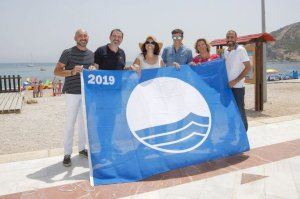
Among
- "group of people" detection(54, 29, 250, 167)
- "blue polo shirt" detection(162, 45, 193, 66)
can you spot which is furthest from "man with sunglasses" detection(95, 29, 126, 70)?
"blue polo shirt" detection(162, 45, 193, 66)

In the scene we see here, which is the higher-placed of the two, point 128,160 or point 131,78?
point 131,78

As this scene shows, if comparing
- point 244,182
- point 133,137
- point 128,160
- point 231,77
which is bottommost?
point 244,182

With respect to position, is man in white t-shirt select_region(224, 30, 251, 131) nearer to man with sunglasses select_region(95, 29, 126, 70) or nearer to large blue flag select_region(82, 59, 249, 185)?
large blue flag select_region(82, 59, 249, 185)

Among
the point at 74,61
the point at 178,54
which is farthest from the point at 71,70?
the point at 178,54

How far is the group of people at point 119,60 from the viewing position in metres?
4.88

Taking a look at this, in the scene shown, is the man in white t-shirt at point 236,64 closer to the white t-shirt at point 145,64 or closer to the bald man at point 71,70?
the white t-shirt at point 145,64

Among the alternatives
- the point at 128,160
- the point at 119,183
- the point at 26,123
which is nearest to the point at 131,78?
the point at 128,160

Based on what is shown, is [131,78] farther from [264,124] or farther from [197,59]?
[264,124]

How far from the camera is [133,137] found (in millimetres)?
4559

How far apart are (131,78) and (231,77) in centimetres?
187

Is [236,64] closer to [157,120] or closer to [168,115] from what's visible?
[168,115]

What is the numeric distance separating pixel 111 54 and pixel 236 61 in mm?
2131

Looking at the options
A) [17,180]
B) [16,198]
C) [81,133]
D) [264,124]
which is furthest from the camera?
[264,124]

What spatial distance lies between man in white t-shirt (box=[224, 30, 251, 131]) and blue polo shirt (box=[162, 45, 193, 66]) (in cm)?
66
